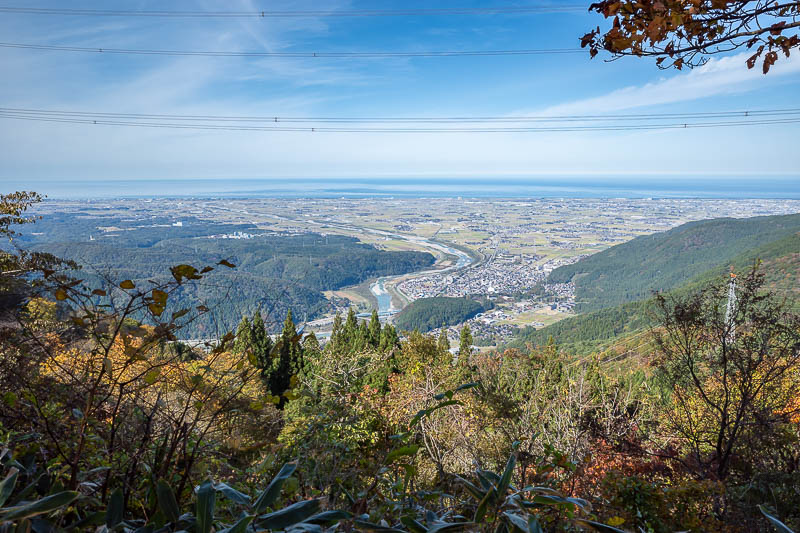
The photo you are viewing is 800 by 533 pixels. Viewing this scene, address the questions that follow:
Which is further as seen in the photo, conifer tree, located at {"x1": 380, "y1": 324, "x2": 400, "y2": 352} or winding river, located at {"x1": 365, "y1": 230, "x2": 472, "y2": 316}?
winding river, located at {"x1": 365, "y1": 230, "x2": 472, "y2": 316}

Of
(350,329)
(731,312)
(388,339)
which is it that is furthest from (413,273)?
(731,312)

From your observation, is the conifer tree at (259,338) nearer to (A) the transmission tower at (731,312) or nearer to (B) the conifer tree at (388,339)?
(B) the conifer tree at (388,339)

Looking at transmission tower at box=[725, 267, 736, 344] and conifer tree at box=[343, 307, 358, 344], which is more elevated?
transmission tower at box=[725, 267, 736, 344]

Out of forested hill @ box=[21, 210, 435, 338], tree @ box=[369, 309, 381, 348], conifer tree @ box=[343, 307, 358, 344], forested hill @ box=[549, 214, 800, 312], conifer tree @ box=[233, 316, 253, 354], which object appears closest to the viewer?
conifer tree @ box=[233, 316, 253, 354]

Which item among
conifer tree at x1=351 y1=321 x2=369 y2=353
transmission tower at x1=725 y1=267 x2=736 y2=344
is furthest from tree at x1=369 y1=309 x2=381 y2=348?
transmission tower at x1=725 y1=267 x2=736 y2=344

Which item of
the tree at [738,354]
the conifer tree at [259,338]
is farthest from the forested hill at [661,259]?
the tree at [738,354]

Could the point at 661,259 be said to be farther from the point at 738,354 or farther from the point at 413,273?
the point at 738,354

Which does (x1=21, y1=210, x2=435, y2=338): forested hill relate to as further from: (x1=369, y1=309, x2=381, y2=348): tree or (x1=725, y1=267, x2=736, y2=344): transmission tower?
(x1=725, y1=267, x2=736, y2=344): transmission tower
